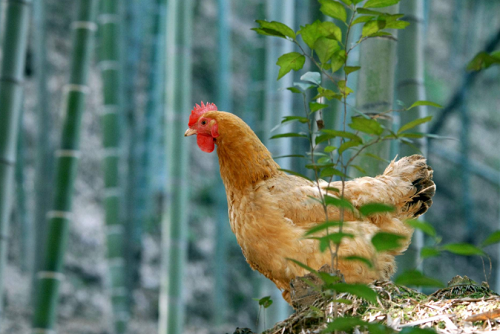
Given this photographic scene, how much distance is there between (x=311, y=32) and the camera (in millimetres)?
1457

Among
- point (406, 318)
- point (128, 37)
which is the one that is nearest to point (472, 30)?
point (128, 37)

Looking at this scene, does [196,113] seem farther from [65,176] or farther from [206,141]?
[65,176]

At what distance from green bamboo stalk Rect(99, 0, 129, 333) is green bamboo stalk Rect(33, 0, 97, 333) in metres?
1.51

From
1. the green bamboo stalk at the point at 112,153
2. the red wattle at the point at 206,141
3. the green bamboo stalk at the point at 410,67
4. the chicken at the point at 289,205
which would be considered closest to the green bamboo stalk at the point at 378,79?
the chicken at the point at 289,205

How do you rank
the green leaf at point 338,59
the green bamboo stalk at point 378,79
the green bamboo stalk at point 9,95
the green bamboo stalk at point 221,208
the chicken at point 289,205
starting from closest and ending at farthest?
the green leaf at point 338,59 → the chicken at point 289,205 → the green bamboo stalk at point 378,79 → the green bamboo stalk at point 9,95 → the green bamboo stalk at point 221,208

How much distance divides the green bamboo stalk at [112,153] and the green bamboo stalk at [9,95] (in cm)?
202

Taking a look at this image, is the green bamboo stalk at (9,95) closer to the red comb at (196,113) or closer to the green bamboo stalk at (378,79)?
the red comb at (196,113)

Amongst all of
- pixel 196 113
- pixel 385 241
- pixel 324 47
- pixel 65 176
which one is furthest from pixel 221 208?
pixel 385 241

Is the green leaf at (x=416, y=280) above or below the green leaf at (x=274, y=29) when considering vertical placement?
below

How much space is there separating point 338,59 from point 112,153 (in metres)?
3.98

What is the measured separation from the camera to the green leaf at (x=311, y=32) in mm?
1450

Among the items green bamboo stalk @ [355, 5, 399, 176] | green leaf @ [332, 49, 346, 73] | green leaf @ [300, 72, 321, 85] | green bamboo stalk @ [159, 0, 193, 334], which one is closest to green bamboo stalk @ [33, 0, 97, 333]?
green bamboo stalk @ [159, 0, 193, 334]

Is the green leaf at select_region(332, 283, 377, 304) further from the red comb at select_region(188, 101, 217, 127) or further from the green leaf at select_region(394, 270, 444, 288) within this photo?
the red comb at select_region(188, 101, 217, 127)

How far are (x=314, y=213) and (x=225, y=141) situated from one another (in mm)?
502
